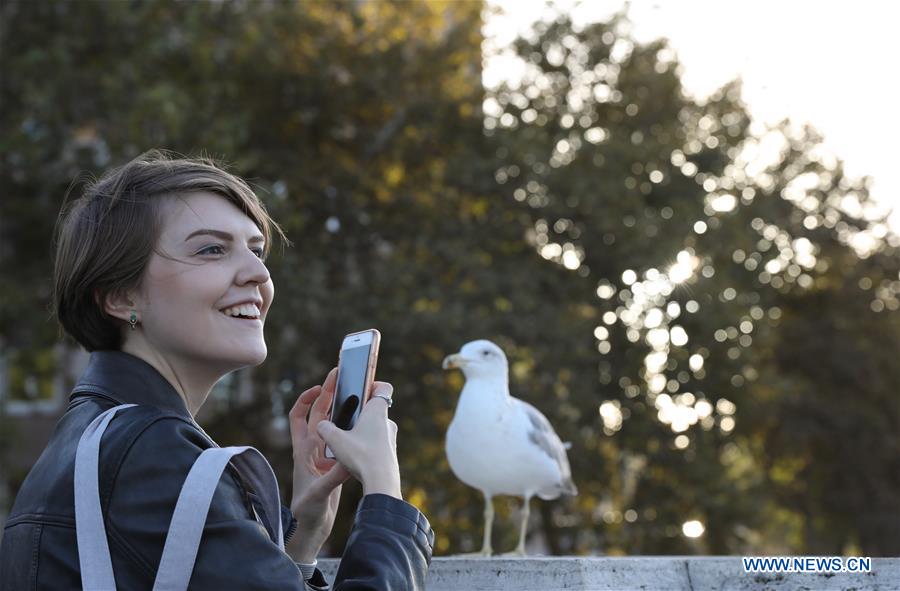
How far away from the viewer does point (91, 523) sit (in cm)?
188

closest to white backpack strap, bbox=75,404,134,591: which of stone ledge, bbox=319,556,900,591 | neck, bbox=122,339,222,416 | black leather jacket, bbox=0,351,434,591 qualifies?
black leather jacket, bbox=0,351,434,591

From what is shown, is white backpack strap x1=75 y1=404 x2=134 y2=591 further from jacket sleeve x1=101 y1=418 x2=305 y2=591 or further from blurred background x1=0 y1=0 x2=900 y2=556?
blurred background x1=0 y1=0 x2=900 y2=556

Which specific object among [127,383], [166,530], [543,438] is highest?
[543,438]

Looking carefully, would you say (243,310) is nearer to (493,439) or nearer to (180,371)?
(180,371)

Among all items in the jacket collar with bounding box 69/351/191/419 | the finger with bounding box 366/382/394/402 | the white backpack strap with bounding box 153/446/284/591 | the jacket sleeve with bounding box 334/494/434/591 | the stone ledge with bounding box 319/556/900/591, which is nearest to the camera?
the white backpack strap with bounding box 153/446/284/591

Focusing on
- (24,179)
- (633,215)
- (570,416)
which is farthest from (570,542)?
(24,179)

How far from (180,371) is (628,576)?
55.3 inches

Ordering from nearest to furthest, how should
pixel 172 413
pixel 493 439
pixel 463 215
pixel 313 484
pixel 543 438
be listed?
1. pixel 172 413
2. pixel 313 484
3. pixel 493 439
4. pixel 543 438
5. pixel 463 215

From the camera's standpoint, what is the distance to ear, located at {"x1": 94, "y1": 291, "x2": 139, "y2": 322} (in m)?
2.30

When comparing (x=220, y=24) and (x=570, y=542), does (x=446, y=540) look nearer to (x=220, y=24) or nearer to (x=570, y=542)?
(x=570, y=542)

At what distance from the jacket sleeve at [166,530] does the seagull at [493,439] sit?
8.47ft

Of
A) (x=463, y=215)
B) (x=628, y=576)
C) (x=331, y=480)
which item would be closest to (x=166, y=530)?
(x=331, y=480)

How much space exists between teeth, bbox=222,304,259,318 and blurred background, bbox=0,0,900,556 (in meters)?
11.3

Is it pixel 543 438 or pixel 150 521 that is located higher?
pixel 543 438
